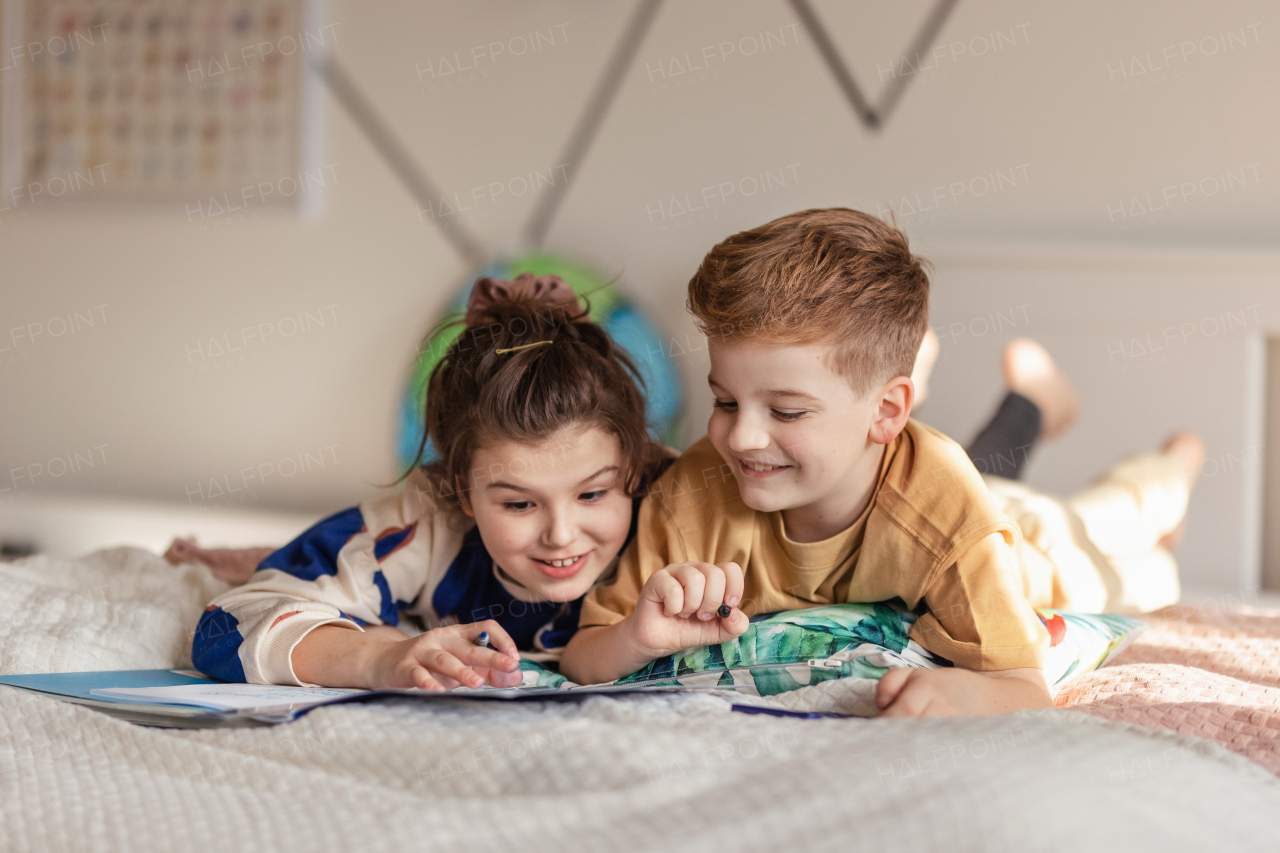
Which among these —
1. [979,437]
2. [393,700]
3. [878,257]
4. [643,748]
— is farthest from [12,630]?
[979,437]

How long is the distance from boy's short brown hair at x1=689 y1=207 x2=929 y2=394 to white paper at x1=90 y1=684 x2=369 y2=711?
426 mm

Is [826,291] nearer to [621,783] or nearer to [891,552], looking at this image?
[891,552]

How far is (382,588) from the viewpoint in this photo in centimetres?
97

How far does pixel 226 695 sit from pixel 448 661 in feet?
0.54

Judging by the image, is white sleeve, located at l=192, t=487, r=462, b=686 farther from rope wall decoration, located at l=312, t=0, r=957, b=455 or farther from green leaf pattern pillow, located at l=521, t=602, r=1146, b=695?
rope wall decoration, located at l=312, t=0, r=957, b=455

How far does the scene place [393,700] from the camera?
28.5 inches

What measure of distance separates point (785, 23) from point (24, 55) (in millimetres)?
1852

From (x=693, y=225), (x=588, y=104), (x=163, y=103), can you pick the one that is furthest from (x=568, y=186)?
(x=163, y=103)

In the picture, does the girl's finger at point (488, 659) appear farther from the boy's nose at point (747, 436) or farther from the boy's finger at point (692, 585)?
the boy's nose at point (747, 436)

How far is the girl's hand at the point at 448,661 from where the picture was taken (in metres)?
0.76

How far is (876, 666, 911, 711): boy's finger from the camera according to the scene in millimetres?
709

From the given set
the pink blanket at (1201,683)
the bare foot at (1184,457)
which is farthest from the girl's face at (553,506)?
the bare foot at (1184,457)

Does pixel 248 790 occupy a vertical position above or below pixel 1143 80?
below

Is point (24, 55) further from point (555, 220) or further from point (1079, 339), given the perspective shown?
point (1079, 339)
